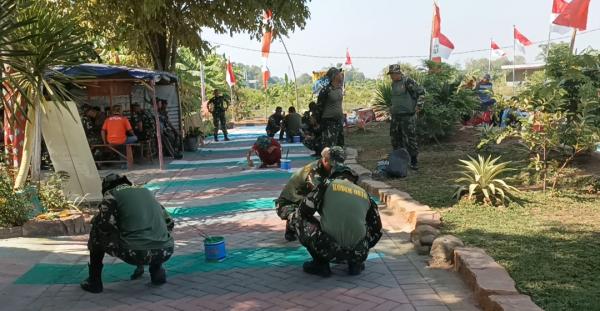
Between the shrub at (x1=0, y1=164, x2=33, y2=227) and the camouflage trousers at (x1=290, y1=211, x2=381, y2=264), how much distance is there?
3.42 m

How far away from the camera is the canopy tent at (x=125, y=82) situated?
35.8ft

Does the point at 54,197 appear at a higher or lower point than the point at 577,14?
lower

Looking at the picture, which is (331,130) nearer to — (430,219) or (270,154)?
(270,154)

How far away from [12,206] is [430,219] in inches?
175

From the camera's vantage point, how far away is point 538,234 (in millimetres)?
5102

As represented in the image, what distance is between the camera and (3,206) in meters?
5.96

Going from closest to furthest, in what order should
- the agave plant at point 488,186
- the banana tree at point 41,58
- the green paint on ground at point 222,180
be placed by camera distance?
the banana tree at point 41,58
the agave plant at point 488,186
the green paint on ground at point 222,180

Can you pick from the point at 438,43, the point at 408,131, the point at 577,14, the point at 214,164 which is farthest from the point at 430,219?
the point at 438,43

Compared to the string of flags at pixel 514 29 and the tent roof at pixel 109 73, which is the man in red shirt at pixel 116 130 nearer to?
the tent roof at pixel 109 73

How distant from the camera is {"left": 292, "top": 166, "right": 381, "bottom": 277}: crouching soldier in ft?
14.2

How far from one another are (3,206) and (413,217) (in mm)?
4395

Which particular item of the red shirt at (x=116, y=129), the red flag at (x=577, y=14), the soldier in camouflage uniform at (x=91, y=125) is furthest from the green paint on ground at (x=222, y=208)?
the red flag at (x=577, y=14)

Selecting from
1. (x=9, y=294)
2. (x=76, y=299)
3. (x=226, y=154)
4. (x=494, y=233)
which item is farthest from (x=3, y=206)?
(x=226, y=154)

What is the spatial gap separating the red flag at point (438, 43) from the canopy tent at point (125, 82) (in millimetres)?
7822
